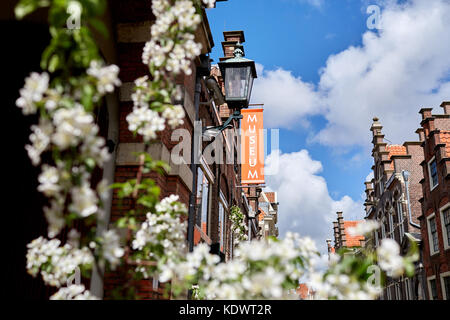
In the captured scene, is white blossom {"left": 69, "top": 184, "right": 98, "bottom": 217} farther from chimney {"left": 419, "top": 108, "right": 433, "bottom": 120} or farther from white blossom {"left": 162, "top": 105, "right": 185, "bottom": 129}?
chimney {"left": 419, "top": 108, "right": 433, "bottom": 120}

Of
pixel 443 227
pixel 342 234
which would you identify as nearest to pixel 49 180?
pixel 443 227

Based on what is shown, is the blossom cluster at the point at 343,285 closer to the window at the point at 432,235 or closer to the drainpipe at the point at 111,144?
the drainpipe at the point at 111,144

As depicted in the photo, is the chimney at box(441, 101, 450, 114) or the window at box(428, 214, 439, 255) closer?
the window at box(428, 214, 439, 255)

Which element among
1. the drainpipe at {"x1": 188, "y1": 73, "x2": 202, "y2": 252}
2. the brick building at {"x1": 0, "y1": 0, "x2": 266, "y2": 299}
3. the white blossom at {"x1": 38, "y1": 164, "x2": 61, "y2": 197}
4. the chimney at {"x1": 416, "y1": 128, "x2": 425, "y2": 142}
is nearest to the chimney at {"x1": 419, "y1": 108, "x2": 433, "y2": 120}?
A: the chimney at {"x1": 416, "y1": 128, "x2": 425, "y2": 142}

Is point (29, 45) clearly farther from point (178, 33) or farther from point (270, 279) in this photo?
point (270, 279)

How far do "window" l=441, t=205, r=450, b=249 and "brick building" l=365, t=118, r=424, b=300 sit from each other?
366 cm

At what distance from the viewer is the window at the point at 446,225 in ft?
62.8

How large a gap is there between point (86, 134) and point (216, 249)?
581 cm

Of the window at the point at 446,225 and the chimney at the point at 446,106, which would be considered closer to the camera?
the window at the point at 446,225

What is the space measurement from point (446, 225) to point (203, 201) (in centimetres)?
1508

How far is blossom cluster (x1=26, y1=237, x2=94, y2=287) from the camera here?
2322 millimetres

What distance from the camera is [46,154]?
13.7ft

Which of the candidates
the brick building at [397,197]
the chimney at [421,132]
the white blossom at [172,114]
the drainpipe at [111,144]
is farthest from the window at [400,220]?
the white blossom at [172,114]

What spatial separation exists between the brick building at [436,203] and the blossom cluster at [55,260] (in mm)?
19874
